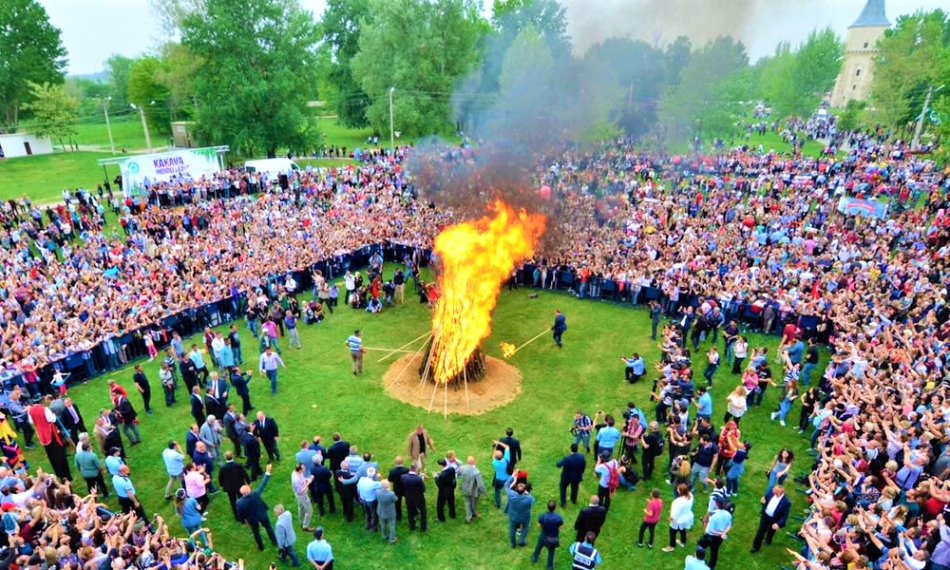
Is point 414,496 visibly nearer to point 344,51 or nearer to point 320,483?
point 320,483

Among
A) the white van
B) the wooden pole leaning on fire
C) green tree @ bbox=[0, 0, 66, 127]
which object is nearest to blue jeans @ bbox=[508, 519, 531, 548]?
the wooden pole leaning on fire

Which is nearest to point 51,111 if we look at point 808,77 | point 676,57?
point 676,57

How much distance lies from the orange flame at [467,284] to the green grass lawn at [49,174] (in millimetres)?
28976

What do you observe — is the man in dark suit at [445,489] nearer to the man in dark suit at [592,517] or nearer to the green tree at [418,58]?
the man in dark suit at [592,517]

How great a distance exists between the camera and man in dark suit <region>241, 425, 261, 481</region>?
1154 cm

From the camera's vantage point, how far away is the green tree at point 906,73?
137 ft

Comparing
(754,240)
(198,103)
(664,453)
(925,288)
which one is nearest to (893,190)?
(754,240)

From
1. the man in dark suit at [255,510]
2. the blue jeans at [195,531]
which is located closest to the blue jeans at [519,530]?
the man in dark suit at [255,510]

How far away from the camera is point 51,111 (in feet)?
155

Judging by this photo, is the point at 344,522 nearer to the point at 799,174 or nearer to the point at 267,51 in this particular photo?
the point at 799,174

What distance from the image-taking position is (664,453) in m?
13.0

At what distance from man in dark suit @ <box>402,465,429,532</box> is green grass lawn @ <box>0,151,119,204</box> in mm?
33325

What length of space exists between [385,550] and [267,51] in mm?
40212

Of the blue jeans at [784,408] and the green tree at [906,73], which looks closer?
the blue jeans at [784,408]
